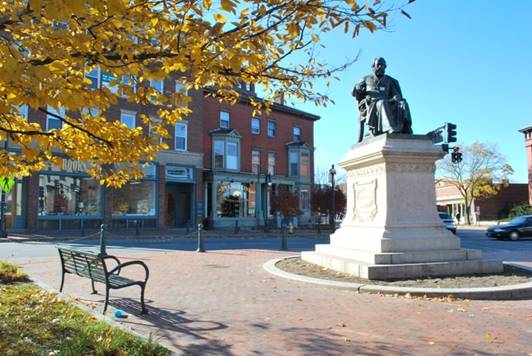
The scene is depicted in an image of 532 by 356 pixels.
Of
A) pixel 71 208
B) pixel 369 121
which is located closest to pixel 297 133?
pixel 71 208

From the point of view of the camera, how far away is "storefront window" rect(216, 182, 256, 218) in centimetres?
3819

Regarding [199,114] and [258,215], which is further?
[258,215]

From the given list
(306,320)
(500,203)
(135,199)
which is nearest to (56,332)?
(306,320)

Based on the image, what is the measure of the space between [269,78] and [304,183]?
39.5 meters

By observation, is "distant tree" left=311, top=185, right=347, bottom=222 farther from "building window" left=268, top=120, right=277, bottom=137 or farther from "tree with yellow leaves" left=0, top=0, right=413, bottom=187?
"tree with yellow leaves" left=0, top=0, right=413, bottom=187

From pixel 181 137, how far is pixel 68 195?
362 inches

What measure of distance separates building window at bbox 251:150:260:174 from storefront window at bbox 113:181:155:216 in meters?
10.1

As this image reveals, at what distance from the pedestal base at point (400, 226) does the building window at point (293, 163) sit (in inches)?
1280

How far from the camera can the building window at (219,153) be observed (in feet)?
125

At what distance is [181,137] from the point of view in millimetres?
35562

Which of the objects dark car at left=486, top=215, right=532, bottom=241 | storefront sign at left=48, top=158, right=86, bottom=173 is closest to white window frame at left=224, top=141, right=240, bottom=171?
storefront sign at left=48, top=158, right=86, bottom=173

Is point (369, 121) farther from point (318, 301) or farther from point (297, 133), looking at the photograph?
point (297, 133)

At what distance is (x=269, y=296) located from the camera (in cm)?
848

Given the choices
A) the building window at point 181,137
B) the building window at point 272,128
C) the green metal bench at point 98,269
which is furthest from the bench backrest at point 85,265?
the building window at point 272,128
